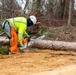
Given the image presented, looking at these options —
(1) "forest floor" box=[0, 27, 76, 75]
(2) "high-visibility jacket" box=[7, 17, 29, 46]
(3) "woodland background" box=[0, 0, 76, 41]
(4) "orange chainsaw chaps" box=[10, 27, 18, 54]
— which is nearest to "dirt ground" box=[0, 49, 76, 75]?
(1) "forest floor" box=[0, 27, 76, 75]

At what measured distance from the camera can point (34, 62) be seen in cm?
947

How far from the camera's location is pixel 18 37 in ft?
36.1

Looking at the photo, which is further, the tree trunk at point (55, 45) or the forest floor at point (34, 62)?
the tree trunk at point (55, 45)

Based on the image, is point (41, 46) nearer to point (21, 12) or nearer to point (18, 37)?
point (18, 37)

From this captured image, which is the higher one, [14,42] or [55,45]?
[14,42]

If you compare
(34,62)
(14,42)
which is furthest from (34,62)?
(14,42)

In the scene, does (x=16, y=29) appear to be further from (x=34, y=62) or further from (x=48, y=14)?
(x=48, y=14)

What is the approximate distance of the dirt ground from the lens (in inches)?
320

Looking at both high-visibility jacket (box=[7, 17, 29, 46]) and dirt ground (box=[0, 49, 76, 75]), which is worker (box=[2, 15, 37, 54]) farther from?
dirt ground (box=[0, 49, 76, 75])

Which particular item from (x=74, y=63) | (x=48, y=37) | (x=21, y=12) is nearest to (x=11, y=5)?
(x=21, y=12)

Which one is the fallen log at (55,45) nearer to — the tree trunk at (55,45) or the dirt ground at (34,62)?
the tree trunk at (55,45)

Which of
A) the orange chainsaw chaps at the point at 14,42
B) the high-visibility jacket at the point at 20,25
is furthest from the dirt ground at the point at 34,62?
the high-visibility jacket at the point at 20,25

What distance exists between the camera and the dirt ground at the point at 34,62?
8.12 m

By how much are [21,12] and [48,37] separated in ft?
12.8
